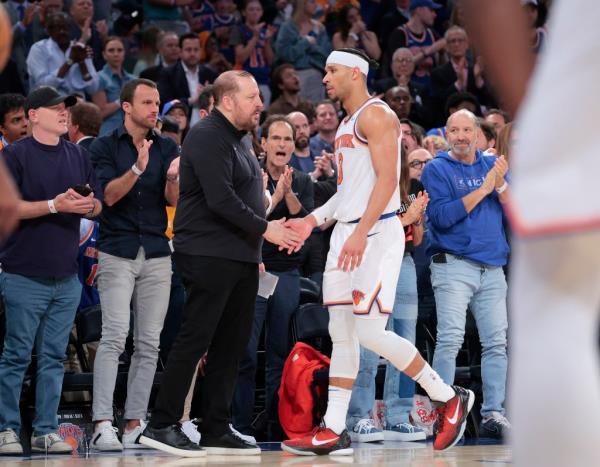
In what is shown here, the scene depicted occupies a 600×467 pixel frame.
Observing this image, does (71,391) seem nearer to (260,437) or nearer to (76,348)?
(76,348)

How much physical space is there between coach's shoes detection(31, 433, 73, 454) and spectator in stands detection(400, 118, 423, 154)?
4398 millimetres

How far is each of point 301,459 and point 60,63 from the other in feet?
21.2

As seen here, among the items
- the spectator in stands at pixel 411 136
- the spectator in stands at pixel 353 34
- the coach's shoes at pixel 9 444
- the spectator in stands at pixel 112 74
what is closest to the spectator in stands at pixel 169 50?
the spectator in stands at pixel 112 74

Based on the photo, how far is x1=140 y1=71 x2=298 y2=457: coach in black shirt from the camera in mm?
6656

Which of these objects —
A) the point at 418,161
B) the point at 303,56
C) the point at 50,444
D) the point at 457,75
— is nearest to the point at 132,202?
the point at 50,444

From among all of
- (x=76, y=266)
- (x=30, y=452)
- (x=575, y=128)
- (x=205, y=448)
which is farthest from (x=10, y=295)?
(x=575, y=128)

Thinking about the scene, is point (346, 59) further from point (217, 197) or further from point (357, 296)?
point (357, 296)

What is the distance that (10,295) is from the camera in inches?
283

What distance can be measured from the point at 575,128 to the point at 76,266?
627 centimetres

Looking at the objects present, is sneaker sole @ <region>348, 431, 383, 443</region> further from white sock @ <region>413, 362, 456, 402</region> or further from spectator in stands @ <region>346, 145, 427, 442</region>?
white sock @ <region>413, 362, 456, 402</region>

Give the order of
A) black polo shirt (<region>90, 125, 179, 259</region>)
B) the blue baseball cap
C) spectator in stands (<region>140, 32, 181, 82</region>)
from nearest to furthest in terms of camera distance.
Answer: black polo shirt (<region>90, 125, 179, 259</region>), spectator in stands (<region>140, 32, 181, 82</region>), the blue baseball cap

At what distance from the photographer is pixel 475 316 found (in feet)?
27.5

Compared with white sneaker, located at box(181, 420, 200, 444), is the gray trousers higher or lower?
higher

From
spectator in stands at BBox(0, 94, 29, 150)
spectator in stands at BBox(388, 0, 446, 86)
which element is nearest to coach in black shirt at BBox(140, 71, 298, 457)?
spectator in stands at BBox(0, 94, 29, 150)
